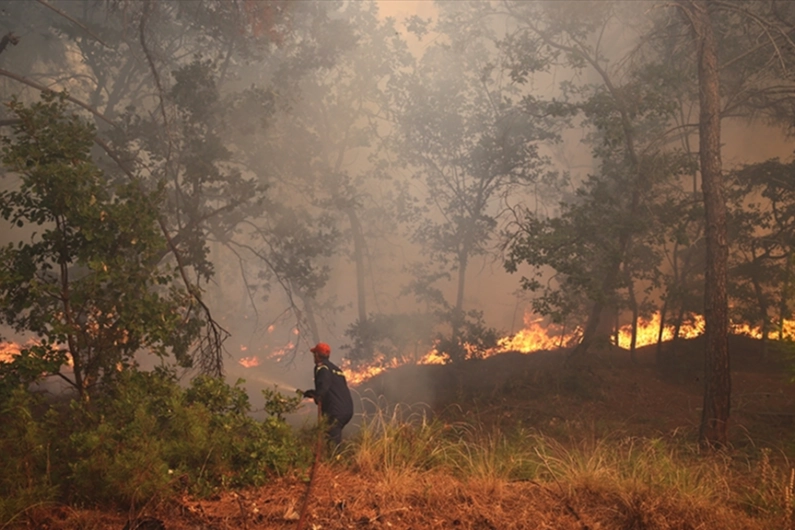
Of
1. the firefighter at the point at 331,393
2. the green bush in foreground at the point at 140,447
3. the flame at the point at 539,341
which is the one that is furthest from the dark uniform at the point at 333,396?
the flame at the point at 539,341

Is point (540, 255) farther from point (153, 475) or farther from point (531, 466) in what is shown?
point (153, 475)

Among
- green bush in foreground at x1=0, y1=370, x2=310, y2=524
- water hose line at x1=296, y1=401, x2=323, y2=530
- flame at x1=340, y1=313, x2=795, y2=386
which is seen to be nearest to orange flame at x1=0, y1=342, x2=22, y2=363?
green bush in foreground at x1=0, y1=370, x2=310, y2=524

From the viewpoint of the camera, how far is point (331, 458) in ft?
21.6

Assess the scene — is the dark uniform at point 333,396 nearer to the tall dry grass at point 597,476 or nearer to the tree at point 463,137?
the tall dry grass at point 597,476

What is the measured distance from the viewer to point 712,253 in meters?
10.1

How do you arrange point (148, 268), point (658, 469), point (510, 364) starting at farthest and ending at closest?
point (510, 364)
point (148, 268)
point (658, 469)

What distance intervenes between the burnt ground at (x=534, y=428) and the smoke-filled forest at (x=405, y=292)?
40 mm

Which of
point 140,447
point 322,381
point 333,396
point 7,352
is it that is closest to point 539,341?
point 333,396

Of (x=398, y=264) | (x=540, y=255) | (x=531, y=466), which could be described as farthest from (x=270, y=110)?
(x=398, y=264)

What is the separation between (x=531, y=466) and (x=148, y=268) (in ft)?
16.4

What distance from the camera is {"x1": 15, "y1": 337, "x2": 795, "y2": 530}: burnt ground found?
16.7 ft

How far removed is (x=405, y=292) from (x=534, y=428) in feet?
47.1

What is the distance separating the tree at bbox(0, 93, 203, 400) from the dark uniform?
1988 millimetres

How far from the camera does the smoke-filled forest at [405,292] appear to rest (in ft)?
17.9
